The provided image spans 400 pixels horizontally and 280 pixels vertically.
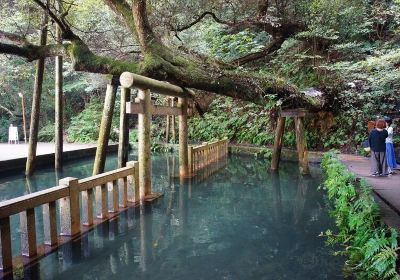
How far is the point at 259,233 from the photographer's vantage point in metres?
6.47

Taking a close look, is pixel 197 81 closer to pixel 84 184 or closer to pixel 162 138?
pixel 84 184

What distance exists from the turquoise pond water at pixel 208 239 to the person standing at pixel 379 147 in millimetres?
1410

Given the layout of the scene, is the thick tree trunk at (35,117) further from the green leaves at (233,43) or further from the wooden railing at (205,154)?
the green leaves at (233,43)

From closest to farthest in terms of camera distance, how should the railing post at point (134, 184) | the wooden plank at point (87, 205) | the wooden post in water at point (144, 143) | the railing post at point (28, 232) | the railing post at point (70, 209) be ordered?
the railing post at point (28, 232), the railing post at point (70, 209), the wooden plank at point (87, 205), the railing post at point (134, 184), the wooden post in water at point (144, 143)

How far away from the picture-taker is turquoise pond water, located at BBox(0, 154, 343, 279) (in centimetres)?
487

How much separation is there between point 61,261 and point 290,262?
316cm

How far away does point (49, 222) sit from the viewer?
532 centimetres

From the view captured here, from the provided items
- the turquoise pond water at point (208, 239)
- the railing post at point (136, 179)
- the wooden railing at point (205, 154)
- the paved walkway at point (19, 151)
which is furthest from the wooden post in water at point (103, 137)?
the paved walkway at point (19, 151)

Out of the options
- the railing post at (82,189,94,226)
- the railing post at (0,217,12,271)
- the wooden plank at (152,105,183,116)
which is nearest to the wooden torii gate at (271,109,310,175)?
the wooden plank at (152,105,183,116)

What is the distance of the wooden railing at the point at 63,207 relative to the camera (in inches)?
179

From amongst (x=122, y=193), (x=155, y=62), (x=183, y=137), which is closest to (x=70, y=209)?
(x=122, y=193)

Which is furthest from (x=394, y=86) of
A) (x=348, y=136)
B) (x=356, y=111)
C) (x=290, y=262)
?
(x=290, y=262)

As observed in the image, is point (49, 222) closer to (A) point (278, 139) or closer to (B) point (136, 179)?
(B) point (136, 179)

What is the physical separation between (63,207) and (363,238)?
14.0 feet
